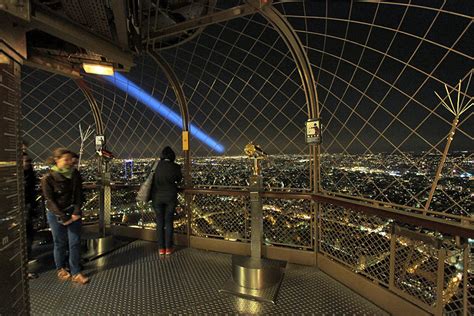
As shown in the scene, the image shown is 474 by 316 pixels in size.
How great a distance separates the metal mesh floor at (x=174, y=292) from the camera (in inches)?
104

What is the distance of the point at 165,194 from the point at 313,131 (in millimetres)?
2235

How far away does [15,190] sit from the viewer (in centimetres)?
138

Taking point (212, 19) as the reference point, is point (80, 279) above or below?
below

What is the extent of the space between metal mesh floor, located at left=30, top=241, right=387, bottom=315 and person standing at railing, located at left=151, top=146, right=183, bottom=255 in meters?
0.39

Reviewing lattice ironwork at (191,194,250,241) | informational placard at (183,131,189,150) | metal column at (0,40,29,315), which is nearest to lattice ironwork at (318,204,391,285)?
lattice ironwork at (191,194,250,241)

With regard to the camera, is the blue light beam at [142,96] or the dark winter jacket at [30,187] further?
the blue light beam at [142,96]

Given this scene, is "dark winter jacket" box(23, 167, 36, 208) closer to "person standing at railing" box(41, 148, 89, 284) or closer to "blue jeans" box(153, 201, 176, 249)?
"person standing at railing" box(41, 148, 89, 284)

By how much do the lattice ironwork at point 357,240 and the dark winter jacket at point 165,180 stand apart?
81.9 inches

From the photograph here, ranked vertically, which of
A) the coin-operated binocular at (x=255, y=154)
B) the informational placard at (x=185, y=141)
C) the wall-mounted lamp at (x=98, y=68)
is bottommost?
the coin-operated binocular at (x=255, y=154)

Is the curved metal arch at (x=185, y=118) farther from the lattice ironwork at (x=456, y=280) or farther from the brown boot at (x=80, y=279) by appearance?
the lattice ironwork at (x=456, y=280)

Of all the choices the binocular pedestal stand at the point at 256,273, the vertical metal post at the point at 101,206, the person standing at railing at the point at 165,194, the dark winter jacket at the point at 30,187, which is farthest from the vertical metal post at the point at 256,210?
the dark winter jacket at the point at 30,187

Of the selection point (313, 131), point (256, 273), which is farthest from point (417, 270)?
point (313, 131)

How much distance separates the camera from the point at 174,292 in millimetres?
2953

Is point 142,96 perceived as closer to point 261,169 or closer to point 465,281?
point 261,169
